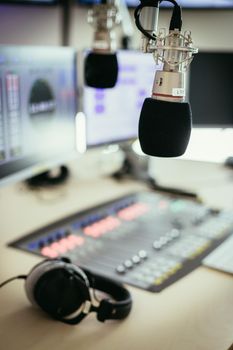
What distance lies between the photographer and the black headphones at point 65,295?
0.86 m

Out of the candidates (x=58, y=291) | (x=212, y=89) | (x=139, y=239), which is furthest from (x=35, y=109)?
(x=212, y=89)

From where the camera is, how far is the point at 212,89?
1678mm

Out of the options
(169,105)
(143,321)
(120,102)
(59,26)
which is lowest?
(143,321)

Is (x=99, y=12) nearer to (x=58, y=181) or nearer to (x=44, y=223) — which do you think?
(x=44, y=223)

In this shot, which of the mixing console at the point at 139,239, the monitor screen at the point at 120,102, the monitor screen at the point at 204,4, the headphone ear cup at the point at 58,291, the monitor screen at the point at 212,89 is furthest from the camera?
the monitor screen at the point at 204,4

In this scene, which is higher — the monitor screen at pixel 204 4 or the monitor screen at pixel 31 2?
the monitor screen at pixel 204 4

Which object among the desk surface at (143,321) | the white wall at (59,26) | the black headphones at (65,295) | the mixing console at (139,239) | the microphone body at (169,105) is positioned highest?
the white wall at (59,26)

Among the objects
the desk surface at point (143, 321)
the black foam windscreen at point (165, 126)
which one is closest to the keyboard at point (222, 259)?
the desk surface at point (143, 321)

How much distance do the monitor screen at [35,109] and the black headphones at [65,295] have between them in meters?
0.37

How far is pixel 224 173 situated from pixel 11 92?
876 mm

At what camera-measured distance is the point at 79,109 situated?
148 cm

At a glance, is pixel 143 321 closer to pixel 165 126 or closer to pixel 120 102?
pixel 165 126

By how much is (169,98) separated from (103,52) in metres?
0.39

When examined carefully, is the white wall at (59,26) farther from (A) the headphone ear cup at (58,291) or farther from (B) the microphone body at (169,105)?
(A) the headphone ear cup at (58,291)
